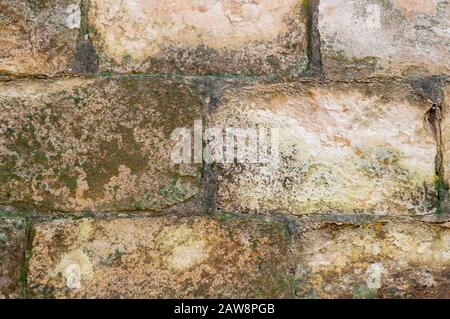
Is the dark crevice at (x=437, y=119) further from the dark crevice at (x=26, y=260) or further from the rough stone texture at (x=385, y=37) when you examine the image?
the dark crevice at (x=26, y=260)

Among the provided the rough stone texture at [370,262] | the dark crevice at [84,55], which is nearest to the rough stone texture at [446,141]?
the rough stone texture at [370,262]

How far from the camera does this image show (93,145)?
1.47m

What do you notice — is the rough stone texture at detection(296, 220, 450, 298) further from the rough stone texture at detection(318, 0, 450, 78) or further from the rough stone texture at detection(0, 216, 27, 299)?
the rough stone texture at detection(0, 216, 27, 299)

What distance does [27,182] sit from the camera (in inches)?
57.1

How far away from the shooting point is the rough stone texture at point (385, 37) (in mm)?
1547

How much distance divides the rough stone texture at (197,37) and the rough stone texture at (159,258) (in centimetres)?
37

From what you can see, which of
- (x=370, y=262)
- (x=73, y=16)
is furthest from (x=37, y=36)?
(x=370, y=262)

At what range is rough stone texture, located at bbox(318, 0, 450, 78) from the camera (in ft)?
5.08

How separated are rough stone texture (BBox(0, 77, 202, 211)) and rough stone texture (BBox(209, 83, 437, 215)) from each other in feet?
0.40

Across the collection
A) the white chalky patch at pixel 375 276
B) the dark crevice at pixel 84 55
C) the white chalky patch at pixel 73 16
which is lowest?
the white chalky patch at pixel 375 276

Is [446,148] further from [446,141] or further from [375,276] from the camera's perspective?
[375,276]

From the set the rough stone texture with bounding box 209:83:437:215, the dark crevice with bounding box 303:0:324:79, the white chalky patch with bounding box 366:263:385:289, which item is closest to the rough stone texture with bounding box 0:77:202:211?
the rough stone texture with bounding box 209:83:437:215
